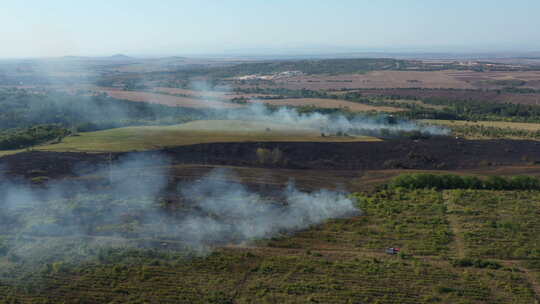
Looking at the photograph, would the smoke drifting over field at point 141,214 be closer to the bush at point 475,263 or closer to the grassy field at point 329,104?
the bush at point 475,263

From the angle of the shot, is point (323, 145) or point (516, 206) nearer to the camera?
point (516, 206)

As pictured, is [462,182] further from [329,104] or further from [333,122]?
[329,104]

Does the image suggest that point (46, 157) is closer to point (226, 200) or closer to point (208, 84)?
point (226, 200)

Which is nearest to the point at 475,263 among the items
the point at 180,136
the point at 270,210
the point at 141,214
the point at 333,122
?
Result: the point at 270,210

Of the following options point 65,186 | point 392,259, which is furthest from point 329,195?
point 65,186

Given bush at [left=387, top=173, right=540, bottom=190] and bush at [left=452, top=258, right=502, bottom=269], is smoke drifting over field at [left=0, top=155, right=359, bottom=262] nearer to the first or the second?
bush at [left=387, top=173, right=540, bottom=190]
